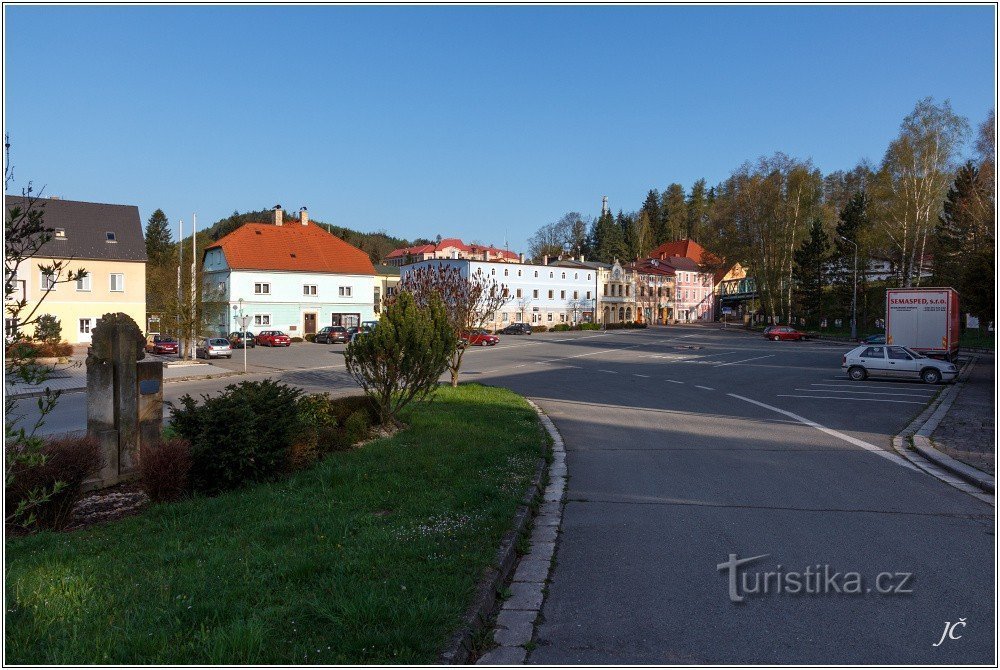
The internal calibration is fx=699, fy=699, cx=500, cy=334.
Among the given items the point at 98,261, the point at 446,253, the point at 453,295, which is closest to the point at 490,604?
the point at 453,295

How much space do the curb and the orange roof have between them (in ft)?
184

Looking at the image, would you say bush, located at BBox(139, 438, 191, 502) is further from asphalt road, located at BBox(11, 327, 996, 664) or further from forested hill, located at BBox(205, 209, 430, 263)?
forested hill, located at BBox(205, 209, 430, 263)

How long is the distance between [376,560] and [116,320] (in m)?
6.85

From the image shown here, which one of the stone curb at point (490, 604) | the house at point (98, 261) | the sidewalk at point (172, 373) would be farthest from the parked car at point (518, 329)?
the stone curb at point (490, 604)

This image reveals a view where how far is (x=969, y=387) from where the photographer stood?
24.6m

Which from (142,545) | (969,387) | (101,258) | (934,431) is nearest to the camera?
(142,545)

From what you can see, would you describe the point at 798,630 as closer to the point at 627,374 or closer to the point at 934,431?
the point at 934,431

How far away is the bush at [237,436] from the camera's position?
28.0 ft

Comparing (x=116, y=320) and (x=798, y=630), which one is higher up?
(x=116, y=320)

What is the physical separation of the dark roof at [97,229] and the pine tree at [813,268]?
60.8 meters

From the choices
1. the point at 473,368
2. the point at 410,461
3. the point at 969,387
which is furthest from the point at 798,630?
the point at 473,368

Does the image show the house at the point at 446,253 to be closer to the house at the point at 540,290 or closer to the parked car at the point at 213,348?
the house at the point at 540,290

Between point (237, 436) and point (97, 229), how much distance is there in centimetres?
4788

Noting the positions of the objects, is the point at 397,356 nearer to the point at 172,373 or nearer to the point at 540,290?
the point at 172,373
